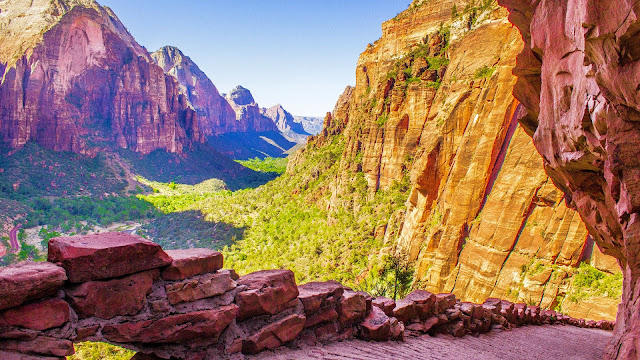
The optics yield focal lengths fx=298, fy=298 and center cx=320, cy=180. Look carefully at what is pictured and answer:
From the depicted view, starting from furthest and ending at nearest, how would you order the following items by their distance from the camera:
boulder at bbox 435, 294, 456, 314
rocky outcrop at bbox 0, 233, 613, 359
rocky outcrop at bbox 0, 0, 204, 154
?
rocky outcrop at bbox 0, 0, 204, 154, boulder at bbox 435, 294, 456, 314, rocky outcrop at bbox 0, 233, 613, 359

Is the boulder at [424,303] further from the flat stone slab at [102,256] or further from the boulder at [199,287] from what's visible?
the flat stone slab at [102,256]

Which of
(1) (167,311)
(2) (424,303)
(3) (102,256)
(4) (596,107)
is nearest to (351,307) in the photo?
(2) (424,303)

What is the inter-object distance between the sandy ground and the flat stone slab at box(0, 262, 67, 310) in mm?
2669

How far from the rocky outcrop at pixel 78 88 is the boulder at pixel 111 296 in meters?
96.2

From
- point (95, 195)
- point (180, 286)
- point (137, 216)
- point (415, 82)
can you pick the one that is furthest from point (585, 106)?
point (95, 195)

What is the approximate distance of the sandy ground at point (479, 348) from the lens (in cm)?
498

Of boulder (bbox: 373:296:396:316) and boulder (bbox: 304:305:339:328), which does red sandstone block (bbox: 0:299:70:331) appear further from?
boulder (bbox: 373:296:396:316)

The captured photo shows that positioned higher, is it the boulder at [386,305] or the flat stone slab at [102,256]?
the flat stone slab at [102,256]

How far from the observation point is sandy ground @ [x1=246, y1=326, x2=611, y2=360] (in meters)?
4.98

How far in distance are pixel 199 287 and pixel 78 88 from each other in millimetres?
116361

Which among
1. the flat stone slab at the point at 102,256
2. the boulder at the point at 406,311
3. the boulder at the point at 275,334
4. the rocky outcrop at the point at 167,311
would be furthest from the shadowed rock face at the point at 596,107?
the flat stone slab at the point at 102,256

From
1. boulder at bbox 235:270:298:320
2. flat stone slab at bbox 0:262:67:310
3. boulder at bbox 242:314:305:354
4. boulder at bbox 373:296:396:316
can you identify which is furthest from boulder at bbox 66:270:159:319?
boulder at bbox 373:296:396:316

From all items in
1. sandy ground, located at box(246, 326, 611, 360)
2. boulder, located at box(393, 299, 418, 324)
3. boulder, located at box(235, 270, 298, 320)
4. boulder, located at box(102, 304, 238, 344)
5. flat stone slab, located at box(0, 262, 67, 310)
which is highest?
flat stone slab, located at box(0, 262, 67, 310)

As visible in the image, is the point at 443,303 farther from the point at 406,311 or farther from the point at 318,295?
the point at 318,295
